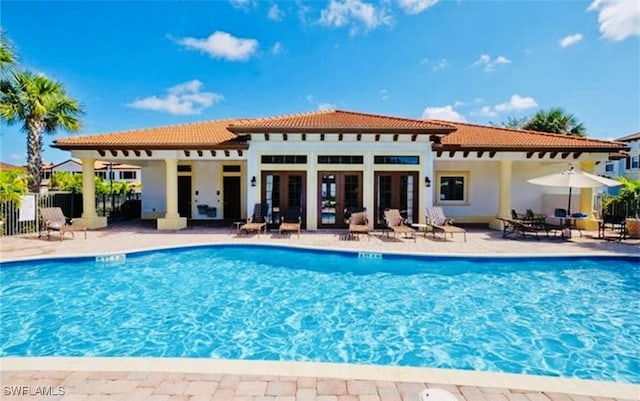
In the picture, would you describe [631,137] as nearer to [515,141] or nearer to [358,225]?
[515,141]

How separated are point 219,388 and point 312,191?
11.5 meters

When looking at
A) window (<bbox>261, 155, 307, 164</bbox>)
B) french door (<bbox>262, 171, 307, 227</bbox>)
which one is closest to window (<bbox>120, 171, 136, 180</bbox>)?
french door (<bbox>262, 171, 307, 227</bbox>)

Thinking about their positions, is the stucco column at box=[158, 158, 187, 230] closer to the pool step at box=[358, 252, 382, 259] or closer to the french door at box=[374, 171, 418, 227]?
the pool step at box=[358, 252, 382, 259]

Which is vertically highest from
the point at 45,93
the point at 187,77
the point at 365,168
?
the point at 187,77

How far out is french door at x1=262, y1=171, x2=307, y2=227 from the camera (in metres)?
14.8

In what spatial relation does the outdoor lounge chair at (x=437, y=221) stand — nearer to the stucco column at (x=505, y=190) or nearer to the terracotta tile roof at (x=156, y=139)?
the stucco column at (x=505, y=190)

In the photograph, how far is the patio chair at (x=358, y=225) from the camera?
12.5 m

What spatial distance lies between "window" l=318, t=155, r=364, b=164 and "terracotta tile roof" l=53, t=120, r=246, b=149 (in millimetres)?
3618

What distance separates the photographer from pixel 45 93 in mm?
15883

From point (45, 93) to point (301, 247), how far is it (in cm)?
1552

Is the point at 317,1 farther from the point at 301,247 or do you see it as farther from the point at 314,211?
the point at 301,247

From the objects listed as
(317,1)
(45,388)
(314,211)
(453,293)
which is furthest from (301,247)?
(317,1)

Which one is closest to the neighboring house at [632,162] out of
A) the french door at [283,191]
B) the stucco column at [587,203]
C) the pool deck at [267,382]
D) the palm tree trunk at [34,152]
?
the stucco column at [587,203]

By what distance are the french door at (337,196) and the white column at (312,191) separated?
0.19 m
